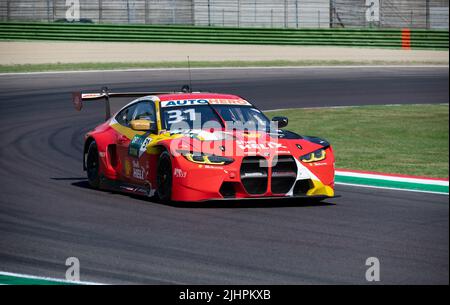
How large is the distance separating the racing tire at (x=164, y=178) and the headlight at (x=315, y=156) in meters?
1.47

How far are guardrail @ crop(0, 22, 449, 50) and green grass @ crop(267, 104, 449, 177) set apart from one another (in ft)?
53.5

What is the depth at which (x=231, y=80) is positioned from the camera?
29688mm

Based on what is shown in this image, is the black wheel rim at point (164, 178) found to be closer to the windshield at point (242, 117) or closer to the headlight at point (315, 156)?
the windshield at point (242, 117)

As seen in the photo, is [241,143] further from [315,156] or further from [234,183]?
[315,156]

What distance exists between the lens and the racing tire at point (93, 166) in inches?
499

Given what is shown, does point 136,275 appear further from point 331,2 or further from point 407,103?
point 331,2

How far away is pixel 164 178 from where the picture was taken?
1103cm

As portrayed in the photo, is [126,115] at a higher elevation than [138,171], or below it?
higher

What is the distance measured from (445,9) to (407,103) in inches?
855

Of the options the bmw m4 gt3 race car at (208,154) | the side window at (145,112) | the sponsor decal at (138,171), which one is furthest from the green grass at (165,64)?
the sponsor decal at (138,171)

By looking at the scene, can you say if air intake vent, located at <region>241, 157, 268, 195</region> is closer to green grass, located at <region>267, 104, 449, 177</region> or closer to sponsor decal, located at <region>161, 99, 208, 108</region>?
sponsor decal, located at <region>161, 99, 208, 108</region>

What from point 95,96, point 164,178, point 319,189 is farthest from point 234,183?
point 95,96

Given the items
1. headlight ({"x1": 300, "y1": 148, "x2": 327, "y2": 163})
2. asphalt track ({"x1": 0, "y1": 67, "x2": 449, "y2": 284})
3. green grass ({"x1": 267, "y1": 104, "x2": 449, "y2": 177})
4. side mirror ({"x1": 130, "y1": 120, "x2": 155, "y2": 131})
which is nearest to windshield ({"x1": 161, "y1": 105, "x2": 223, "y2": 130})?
side mirror ({"x1": 130, "y1": 120, "x2": 155, "y2": 131})

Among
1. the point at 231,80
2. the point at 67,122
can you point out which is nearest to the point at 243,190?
the point at 67,122
